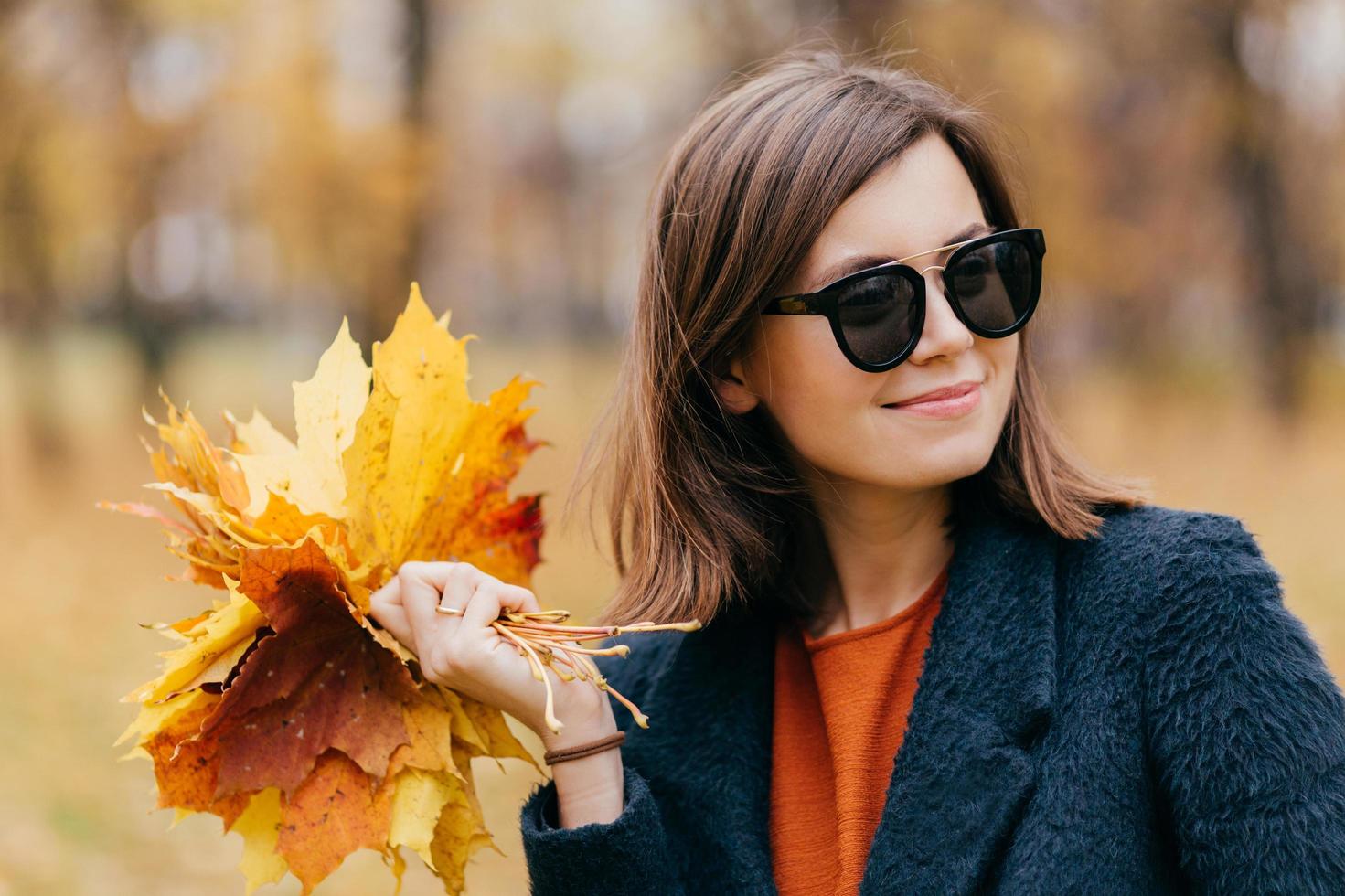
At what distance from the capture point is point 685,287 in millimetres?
1947

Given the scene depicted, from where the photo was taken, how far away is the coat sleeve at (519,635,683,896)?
5.61ft

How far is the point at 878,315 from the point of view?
1.71m

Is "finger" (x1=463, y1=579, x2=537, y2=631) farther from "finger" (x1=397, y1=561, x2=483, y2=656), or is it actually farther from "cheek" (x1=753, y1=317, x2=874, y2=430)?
"cheek" (x1=753, y1=317, x2=874, y2=430)

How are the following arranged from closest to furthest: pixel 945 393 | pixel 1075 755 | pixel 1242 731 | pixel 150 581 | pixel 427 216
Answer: pixel 1242 731 → pixel 1075 755 → pixel 945 393 → pixel 150 581 → pixel 427 216

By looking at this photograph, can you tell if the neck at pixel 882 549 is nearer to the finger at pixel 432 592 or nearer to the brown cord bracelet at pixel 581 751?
the brown cord bracelet at pixel 581 751

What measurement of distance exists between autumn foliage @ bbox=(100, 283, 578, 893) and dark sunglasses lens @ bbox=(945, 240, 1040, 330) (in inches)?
25.6

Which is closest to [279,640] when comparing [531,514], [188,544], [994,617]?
[188,544]

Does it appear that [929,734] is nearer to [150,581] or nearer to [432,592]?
[432,592]

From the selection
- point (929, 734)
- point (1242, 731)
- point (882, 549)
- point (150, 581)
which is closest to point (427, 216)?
point (150, 581)

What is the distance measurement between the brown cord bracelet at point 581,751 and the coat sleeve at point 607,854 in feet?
0.20

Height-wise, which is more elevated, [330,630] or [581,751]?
[330,630]

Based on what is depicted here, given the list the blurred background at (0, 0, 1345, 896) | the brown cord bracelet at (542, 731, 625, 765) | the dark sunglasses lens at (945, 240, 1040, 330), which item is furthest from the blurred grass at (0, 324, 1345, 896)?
the dark sunglasses lens at (945, 240, 1040, 330)

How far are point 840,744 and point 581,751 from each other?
0.39 meters

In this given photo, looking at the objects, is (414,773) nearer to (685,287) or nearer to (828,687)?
(828,687)
